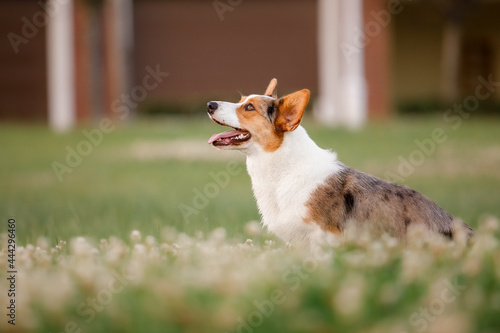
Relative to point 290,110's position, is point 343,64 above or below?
below

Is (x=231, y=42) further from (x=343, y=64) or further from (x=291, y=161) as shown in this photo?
(x=291, y=161)

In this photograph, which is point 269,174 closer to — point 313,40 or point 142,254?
point 142,254

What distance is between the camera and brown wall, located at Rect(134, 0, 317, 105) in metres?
26.5

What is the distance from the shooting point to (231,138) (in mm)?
4402

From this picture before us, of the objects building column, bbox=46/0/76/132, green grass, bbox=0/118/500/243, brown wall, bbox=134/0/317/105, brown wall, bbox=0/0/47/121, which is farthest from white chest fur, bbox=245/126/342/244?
brown wall, bbox=0/0/47/121

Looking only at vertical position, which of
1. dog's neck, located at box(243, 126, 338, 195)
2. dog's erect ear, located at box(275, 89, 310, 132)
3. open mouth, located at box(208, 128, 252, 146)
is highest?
dog's erect ear, located at box(275, 89, 310, 132)

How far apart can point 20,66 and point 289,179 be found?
23.0 m

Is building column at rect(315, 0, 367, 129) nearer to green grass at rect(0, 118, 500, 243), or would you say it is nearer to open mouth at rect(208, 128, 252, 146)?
green grass at rect(0, 118, 500, 243)

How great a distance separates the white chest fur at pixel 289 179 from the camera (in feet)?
14.1

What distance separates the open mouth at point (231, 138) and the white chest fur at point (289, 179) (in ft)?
0.42

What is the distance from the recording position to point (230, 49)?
26.6 metres

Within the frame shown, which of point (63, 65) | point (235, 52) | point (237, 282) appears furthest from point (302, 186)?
point (235, 52)

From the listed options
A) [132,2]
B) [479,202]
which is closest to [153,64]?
[132,2]

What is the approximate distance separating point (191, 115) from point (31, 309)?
2320 centimetres
